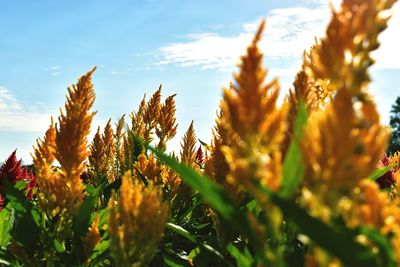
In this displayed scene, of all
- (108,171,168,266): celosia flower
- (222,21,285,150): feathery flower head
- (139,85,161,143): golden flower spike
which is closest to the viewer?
(222,21,285,150): feathery flower head

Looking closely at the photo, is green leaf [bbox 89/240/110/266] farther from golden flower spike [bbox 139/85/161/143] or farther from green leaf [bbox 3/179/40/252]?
golden flower spike [bbox 139/85/161/143]

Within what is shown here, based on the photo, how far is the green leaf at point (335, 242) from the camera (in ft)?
4.54

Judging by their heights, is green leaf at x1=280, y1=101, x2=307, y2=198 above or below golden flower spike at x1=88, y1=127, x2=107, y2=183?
below

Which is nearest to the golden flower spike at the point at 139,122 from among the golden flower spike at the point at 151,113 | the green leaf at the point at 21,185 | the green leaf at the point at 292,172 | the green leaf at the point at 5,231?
the golden flower spike at the point at 151,113

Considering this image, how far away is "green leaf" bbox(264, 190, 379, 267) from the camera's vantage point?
138cm

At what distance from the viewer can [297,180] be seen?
146 cm

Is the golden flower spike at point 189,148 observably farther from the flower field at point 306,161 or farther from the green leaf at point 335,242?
the green leaf at point 335,242

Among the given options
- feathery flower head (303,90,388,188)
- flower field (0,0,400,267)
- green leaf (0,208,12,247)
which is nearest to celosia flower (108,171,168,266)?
flower field (0,0,400,267)

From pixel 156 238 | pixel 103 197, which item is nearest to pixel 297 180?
pixel 156 238

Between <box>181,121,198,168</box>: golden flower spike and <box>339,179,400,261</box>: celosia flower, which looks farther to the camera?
<box>181,121,198,168</box>: golden flower spike

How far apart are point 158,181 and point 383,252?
117 inches

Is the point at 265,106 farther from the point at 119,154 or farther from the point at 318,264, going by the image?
Answer: the point at 119,154

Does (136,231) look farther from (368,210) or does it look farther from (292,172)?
(368,210)

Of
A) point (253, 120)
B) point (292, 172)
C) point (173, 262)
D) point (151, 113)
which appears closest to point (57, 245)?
point (173, 262)
